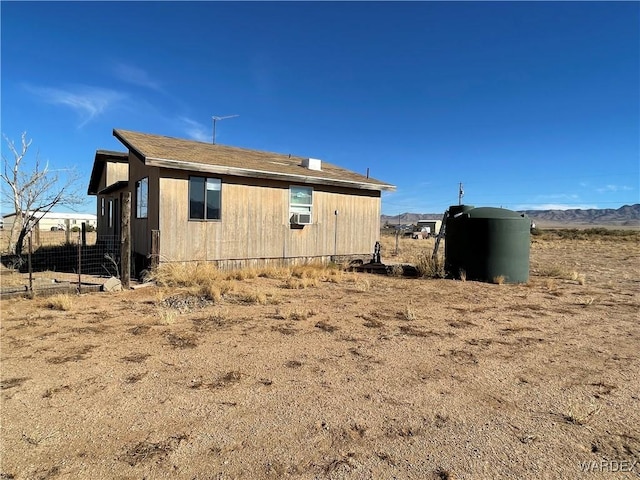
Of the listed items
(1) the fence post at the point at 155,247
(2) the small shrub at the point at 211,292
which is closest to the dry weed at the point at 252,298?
(2) the small shrub at the point at 211,292

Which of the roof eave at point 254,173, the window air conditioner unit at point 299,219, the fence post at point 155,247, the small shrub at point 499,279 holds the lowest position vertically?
the small shrub at point 499,279

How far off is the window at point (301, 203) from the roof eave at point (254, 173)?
15.3 inches

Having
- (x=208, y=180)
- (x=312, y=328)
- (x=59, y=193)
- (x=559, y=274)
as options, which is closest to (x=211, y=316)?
(x=312, y=328)

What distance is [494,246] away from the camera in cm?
1032

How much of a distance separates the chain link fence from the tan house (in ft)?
4.02

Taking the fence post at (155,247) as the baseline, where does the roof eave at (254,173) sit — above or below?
above

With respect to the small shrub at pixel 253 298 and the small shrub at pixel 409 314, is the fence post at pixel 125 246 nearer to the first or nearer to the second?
the small shrub at pixel 253 298

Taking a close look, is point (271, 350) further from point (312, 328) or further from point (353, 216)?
point (353, 216)

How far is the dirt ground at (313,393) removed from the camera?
8.50 ft

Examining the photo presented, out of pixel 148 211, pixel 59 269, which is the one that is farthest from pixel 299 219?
pixel 59 269

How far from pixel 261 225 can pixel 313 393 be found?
8396 millimetres

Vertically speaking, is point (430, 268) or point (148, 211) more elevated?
point (148, 211)

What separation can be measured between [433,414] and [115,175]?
17206 mm

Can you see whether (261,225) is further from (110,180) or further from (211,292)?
(110,180)
